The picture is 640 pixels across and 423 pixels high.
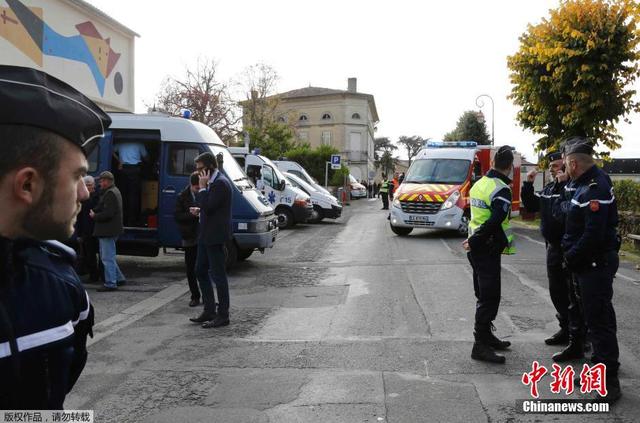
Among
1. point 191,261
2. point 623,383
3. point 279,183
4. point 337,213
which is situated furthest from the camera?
point 337,213

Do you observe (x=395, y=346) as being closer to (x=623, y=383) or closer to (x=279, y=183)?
(x=623, y=383)

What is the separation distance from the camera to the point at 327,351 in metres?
5.68

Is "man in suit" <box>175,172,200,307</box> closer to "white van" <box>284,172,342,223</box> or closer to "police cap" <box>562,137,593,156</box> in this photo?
"police cap" <box>562,137,593,156</box>

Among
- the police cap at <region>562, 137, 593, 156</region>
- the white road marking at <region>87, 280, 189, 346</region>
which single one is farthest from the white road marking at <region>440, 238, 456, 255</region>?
the police cap at <region>562, 137, 593, 156</region>

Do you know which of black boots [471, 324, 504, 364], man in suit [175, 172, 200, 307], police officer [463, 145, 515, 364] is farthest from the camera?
man in suit [175, 172, 200, 307]

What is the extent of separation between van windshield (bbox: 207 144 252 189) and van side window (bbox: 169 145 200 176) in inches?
15.7

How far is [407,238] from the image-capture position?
647 inches

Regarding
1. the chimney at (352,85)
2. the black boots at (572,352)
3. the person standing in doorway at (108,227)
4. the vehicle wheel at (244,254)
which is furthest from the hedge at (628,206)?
the chimney at (352,85)

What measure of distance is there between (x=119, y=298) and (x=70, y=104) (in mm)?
7679

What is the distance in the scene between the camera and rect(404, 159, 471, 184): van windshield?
55.0 ft

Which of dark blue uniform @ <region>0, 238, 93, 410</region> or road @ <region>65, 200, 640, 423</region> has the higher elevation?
dark blue uniform @ <region>0, 238, 93, 410</region>

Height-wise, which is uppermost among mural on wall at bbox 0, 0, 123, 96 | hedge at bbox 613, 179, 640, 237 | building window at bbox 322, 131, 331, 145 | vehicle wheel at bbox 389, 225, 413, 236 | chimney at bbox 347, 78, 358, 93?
chimney at bbox 347, 78, 358, 93

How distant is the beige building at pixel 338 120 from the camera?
79000mm

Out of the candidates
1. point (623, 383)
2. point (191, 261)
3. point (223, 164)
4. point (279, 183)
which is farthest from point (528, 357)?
point (279, 183)
